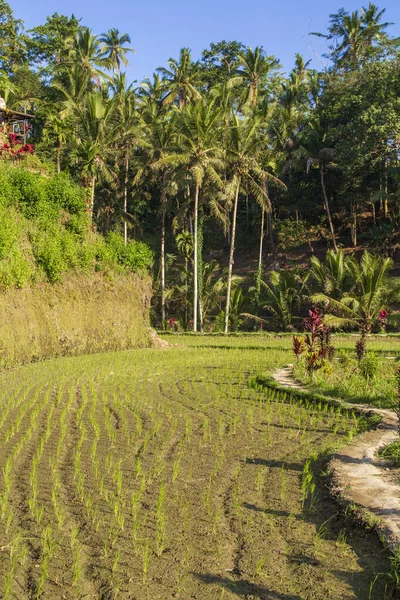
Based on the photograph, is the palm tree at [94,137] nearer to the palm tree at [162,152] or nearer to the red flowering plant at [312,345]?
the palm tree at [162,152]

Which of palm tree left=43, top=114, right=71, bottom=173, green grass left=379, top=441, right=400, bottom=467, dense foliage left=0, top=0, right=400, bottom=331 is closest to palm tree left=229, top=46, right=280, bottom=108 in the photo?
dense foliage left=0, top=0, right=400, bottom=331

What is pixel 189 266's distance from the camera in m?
33.2

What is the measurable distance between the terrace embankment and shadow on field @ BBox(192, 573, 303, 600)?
31.8ft

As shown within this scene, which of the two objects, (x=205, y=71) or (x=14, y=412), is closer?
(x=14, y=412)

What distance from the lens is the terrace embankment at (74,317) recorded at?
12.7 m

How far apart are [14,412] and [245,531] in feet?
14.3

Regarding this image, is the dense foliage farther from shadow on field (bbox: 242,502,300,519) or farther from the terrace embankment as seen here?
shadow on field (bbox: 242,502,300,519)

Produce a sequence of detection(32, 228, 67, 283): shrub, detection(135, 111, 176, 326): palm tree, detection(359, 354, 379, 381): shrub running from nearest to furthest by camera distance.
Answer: detection(359, 354, 379, 381): shrub, detection(32, 228, 67, 283): shrub, detection(135, 111, 176, 326): palm tree

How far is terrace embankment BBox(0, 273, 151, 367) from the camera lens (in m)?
12.7

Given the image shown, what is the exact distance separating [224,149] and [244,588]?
73.6 ft

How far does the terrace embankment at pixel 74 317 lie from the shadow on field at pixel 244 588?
968 cm

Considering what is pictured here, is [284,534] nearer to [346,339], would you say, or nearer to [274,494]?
[274,494]

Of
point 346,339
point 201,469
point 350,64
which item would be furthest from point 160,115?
point 201,469

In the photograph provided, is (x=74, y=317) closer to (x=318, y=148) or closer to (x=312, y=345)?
(x=312, y=345)
